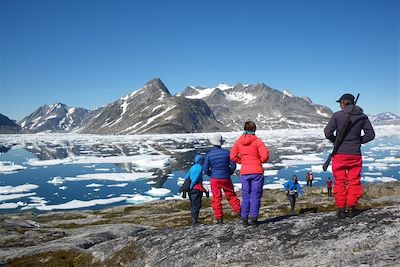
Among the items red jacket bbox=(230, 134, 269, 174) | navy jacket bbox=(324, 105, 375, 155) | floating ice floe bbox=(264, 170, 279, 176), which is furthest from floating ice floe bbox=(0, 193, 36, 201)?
navy jacket bbox=(324, 105, 375, 155)

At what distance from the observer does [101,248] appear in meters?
13.6

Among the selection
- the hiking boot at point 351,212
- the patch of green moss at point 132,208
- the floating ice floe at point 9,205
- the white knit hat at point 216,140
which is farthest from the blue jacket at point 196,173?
the floating ice floe at point 9,205

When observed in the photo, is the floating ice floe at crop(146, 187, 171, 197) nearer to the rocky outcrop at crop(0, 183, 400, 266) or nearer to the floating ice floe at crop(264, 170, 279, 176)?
the floating ice floe at crop(264, 170, 279, 176)

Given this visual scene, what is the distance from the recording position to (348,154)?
9898mm

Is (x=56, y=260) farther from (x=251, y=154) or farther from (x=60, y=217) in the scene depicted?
(x=60, y=217)

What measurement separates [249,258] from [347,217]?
3.29 metres

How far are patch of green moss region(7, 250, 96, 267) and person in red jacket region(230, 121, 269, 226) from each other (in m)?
6.17

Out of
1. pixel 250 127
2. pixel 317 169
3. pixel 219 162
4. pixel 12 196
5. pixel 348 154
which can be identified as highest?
pixel 250 127

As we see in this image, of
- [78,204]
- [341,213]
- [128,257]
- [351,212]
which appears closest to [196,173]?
[128,257]

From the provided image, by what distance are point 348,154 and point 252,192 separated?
3.10m

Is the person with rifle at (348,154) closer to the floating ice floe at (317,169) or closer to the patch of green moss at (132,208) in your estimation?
the patch of green moss at (132,208)

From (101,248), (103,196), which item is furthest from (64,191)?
(101,248)

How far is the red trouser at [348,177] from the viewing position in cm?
979

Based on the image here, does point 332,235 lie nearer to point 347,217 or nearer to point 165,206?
point 347,217
